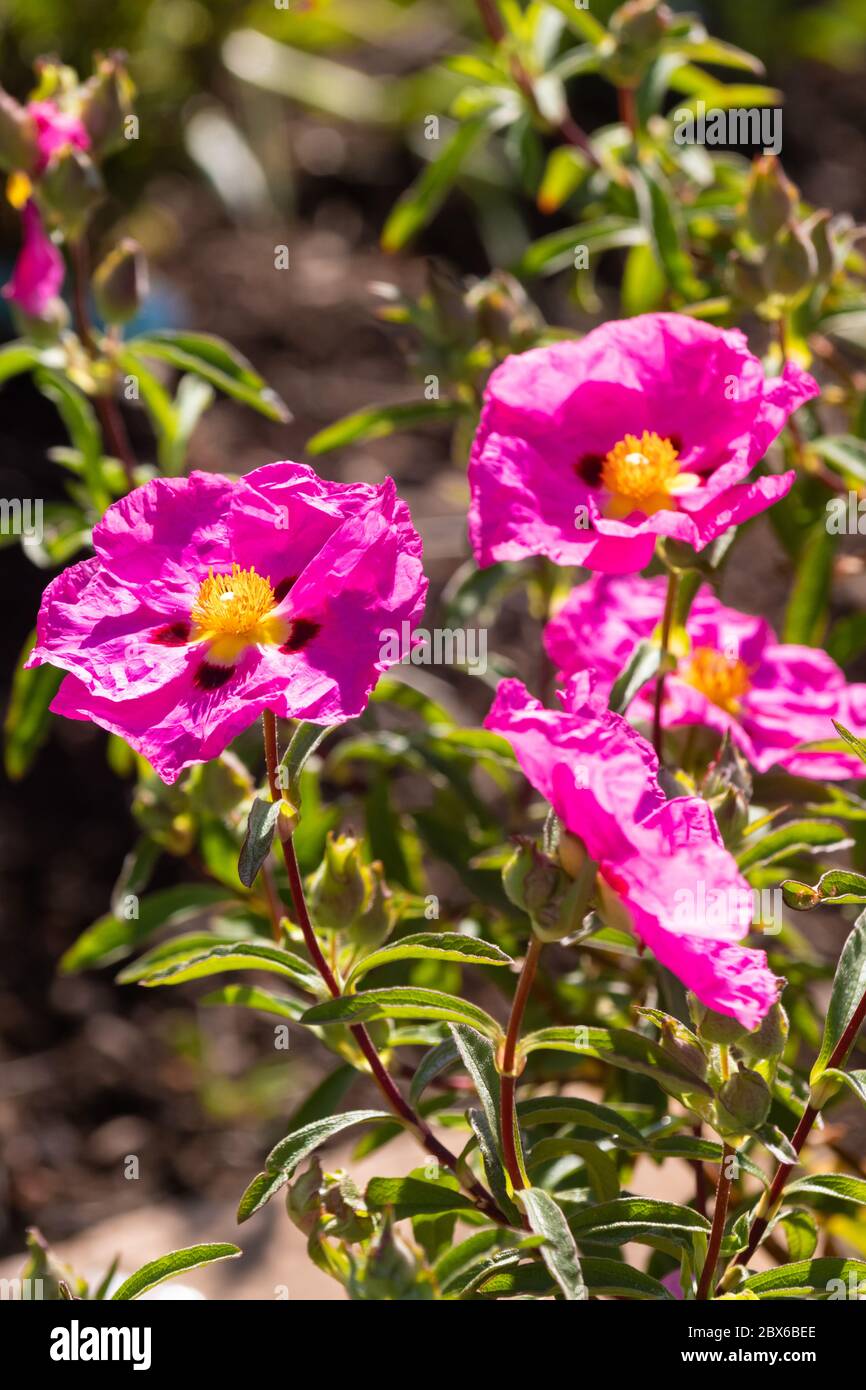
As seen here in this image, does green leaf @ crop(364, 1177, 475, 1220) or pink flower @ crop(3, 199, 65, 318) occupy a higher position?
pink flower @ crop(3, 199, 65, 318)

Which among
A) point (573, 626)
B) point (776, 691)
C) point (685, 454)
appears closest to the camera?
point (685, 454)

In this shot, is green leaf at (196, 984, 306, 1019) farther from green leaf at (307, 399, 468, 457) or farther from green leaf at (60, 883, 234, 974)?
green leaf at (307, 399, 468, 457)

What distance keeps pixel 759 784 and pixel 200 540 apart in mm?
693

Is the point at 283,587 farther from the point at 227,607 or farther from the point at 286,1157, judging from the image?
the point at 286,1157

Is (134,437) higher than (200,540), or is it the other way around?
(134,437)

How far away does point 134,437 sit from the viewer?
3.75 metres

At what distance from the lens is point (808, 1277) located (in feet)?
4.10

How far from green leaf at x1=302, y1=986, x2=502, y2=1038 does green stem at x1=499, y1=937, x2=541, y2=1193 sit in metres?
0.05

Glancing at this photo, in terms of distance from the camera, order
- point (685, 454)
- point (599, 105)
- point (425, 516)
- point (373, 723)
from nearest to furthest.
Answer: point (685, 454) → point (373, 723) → point (425, 516) → point (599, 105)

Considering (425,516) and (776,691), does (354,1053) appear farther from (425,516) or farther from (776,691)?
(425,516)

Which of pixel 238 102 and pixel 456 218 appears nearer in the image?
pixel 456 218

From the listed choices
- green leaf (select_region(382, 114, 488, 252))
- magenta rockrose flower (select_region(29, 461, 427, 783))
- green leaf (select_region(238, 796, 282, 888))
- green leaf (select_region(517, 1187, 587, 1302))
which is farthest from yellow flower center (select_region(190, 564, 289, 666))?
green leaf (select_region(382, 114, 488, 252))

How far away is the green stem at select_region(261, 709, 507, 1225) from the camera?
1.17 metres

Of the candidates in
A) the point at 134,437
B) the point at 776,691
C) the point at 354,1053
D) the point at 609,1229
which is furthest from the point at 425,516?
the point at 609,1229
